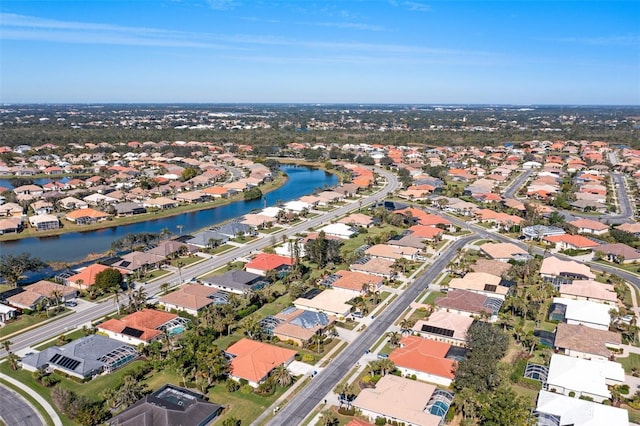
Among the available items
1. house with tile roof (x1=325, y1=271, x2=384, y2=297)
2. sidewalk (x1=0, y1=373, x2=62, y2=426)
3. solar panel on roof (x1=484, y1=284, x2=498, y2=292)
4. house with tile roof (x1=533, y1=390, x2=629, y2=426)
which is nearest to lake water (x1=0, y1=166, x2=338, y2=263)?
sidewalk (x1=0, y1=373, x2=62, y2=426)

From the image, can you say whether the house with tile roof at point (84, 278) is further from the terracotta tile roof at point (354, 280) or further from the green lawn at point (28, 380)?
the terracotta tile roof at point (354, 280)

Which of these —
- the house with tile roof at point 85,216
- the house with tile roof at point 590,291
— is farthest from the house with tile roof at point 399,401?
the house with tile roof at point 85,216

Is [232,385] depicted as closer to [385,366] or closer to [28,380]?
[385,366]

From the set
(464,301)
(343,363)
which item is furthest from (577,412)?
(464,301)

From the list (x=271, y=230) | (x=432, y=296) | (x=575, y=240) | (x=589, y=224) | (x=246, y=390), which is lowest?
(x=246, y=390)

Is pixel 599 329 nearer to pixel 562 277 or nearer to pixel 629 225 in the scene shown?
pixel 562 277
